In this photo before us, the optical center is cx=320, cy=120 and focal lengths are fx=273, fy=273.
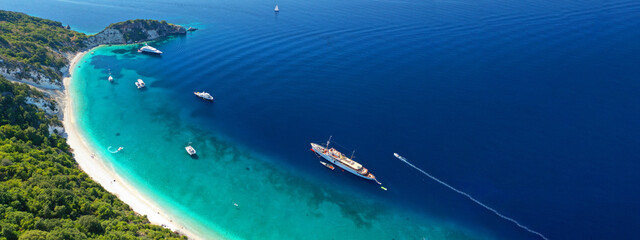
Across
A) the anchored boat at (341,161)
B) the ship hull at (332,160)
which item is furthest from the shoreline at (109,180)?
the anchored boat at (341,161)

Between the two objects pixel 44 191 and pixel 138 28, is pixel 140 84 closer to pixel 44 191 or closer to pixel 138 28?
pixel 138 28

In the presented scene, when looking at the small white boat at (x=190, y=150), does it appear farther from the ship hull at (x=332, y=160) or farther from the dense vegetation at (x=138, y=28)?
the dense vegetation at (x=138, y=28)

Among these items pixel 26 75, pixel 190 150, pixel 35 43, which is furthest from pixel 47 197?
pixel 35 43

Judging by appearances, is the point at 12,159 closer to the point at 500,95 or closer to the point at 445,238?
the point at 445,238

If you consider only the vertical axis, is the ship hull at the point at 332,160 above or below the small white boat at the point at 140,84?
above

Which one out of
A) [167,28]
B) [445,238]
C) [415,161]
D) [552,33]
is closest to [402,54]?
[415,161]

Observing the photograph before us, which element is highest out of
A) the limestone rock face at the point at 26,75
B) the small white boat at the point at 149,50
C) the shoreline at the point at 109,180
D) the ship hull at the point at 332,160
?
the ship hull at the point at 332,160

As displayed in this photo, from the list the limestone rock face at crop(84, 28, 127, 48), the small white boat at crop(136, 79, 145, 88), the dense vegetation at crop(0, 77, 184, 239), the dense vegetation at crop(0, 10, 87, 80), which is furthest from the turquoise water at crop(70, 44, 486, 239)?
the limestone rock face at crop(84, 28, 127, 48)
